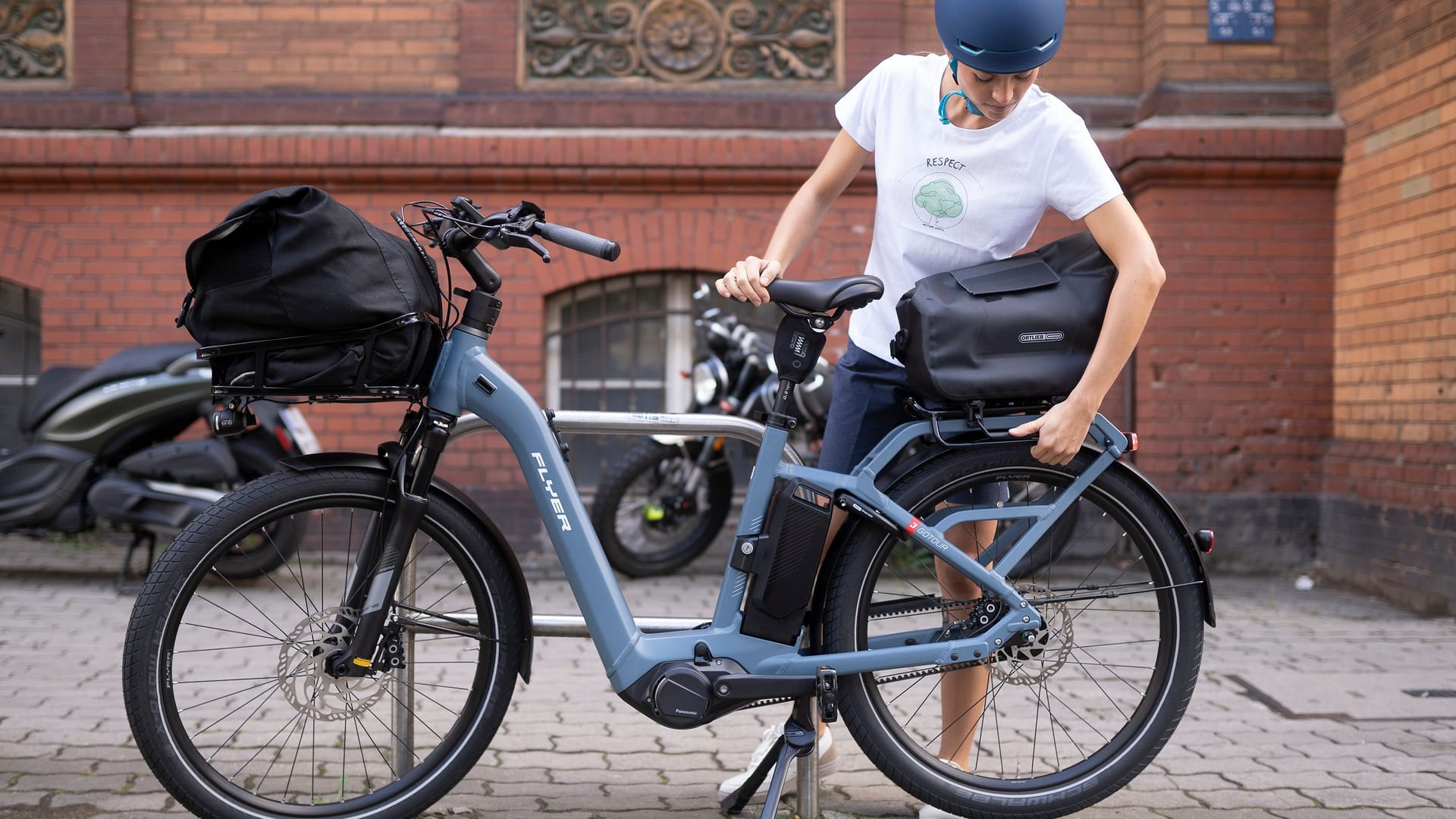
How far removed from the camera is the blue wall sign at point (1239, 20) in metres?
7.09

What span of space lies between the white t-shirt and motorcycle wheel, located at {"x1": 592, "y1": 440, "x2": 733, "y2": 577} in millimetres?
3469

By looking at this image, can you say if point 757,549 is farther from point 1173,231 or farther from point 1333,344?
point 1333,344

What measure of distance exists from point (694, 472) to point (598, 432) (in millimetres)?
3548

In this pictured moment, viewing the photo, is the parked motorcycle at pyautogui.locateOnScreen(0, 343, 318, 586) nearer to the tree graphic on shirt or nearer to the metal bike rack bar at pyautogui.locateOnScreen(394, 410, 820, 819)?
the metal bike rack bar at pyautogui.locateOnScreen(394, 410, 820, 819)

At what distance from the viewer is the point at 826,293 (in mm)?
2744

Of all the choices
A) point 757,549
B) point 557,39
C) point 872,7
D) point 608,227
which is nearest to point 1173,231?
point 872,7

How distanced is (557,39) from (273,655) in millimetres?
4097

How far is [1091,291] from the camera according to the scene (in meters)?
2.81

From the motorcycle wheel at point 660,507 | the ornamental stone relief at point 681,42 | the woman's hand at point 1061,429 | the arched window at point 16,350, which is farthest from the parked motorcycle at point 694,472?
the arched window at point 16,350

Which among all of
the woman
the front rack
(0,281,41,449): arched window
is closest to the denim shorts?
the woman

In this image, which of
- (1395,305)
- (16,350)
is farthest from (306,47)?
(1395,305)

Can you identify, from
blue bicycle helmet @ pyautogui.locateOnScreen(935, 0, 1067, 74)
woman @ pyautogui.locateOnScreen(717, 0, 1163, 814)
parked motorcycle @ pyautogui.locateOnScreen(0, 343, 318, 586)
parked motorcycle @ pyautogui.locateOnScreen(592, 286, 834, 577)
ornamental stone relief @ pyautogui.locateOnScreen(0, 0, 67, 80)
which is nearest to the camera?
blue bicycle helmet @ pyautogui.locateOnScreen(935, 0, 1067, 74)

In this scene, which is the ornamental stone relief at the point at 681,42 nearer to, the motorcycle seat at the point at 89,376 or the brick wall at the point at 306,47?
the brick wall at the point at 306,47

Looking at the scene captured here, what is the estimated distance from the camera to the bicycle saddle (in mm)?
2742
